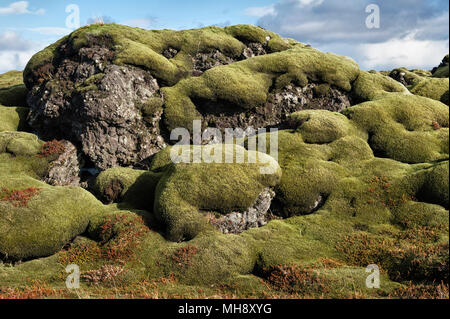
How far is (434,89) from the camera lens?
Result: 3002 centimetres

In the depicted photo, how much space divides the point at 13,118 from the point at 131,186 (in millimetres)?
17667

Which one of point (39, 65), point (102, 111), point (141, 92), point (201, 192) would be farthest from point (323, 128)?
point (39, 65)

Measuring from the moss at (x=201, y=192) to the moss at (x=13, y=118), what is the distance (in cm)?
1965

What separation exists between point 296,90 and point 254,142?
8.61m

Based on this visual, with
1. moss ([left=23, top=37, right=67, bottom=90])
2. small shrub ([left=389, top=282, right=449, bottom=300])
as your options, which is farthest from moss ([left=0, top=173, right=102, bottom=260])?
moss ([left=23, top=37, right=67, bottom=90])

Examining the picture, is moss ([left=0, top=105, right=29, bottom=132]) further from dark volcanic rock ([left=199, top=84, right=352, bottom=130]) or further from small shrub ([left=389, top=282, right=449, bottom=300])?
small shrub ([left=389, top=282, right=449, bottom=300])

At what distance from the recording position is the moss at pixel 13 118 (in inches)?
1136

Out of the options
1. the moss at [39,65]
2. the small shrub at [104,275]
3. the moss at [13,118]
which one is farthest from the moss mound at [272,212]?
the moss at [39,65]

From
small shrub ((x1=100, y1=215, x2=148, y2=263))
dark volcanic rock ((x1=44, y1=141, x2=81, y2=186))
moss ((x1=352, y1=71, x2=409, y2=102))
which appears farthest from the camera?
moss ((x1=352, y1=71, x2=409, y2=102))

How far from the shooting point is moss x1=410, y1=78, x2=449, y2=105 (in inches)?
1139

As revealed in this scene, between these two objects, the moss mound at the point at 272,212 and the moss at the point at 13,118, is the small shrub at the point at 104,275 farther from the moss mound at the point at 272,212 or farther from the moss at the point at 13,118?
the moss at the point at 13,118

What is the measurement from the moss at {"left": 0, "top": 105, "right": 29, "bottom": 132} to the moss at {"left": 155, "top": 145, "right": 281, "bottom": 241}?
1965cm

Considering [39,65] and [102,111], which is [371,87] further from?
[39,65]
